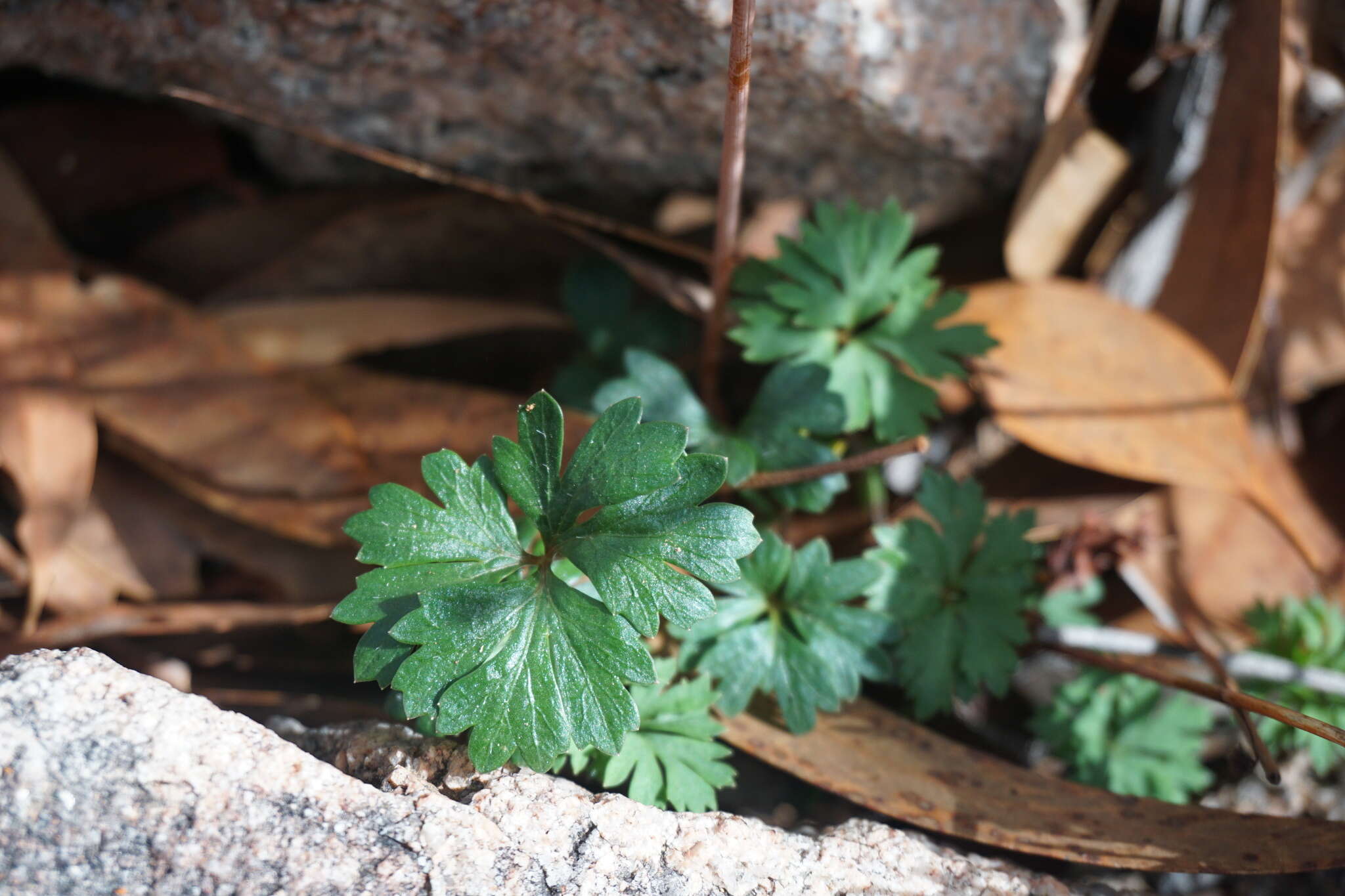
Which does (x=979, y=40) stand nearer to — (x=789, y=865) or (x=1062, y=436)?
(x=1062, y=436)

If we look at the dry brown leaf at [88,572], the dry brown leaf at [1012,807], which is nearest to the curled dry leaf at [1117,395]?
the dry brown leaf at [1012,807]

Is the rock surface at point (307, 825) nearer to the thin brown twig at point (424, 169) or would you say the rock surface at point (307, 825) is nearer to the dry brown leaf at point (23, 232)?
the thin brown twig at point (424, 169)

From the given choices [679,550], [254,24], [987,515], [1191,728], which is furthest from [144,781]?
[1191,728]

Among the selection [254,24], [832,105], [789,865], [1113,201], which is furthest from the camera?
[1113,201]

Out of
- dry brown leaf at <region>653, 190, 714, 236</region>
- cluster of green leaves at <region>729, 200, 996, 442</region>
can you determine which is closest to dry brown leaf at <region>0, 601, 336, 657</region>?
cluster of green leaves at <region>729, 200, 996, 442</region>

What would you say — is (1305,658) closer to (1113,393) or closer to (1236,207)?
(1113,393)

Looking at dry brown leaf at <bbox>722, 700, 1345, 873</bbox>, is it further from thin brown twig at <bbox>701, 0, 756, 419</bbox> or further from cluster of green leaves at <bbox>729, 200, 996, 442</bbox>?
thin brown twig at <bbox>701, 0, 756, 419</bbox>
